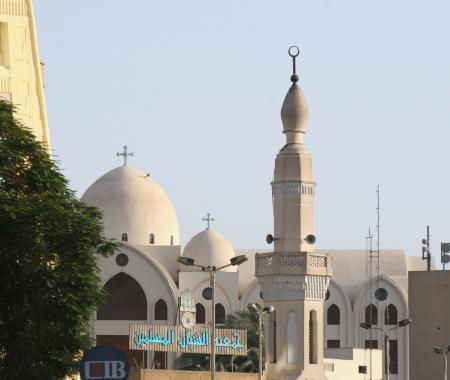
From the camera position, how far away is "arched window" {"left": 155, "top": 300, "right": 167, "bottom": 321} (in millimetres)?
82438

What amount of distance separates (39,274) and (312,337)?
35.3 meters

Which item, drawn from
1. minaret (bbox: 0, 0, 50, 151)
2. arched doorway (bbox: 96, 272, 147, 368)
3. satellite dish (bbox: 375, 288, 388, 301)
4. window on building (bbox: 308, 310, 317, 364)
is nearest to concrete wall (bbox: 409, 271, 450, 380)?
window on building (bbox: 308, 310, 317, 364)

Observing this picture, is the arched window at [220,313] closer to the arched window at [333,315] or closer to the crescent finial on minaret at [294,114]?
the arched window at [333,315]

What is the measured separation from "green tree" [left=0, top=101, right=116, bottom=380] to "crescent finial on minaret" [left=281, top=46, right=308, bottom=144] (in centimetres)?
3353

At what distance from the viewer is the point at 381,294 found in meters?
85.2

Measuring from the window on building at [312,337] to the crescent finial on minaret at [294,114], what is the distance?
251 inches

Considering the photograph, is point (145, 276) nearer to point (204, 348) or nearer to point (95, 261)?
point (204, 348)

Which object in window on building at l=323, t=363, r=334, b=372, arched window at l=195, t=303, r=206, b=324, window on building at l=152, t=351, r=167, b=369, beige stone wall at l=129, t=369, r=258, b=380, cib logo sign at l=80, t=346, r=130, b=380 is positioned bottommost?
cib logo sign at l=80, t=346, r=130, b=380

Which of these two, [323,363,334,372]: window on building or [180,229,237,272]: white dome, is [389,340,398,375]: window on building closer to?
[180,229,237,272]: white dome

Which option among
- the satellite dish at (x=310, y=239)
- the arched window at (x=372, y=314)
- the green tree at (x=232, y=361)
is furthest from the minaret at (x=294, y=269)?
the arched window at (x=372, y=314)

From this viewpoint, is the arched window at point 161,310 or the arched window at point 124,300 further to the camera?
the arched window at point 124,300

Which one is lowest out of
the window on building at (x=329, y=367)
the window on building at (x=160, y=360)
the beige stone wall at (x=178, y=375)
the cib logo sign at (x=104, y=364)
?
the cib logo sign at (x=104, y=364)

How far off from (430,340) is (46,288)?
45163 millimetres

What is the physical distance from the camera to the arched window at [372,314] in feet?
277
